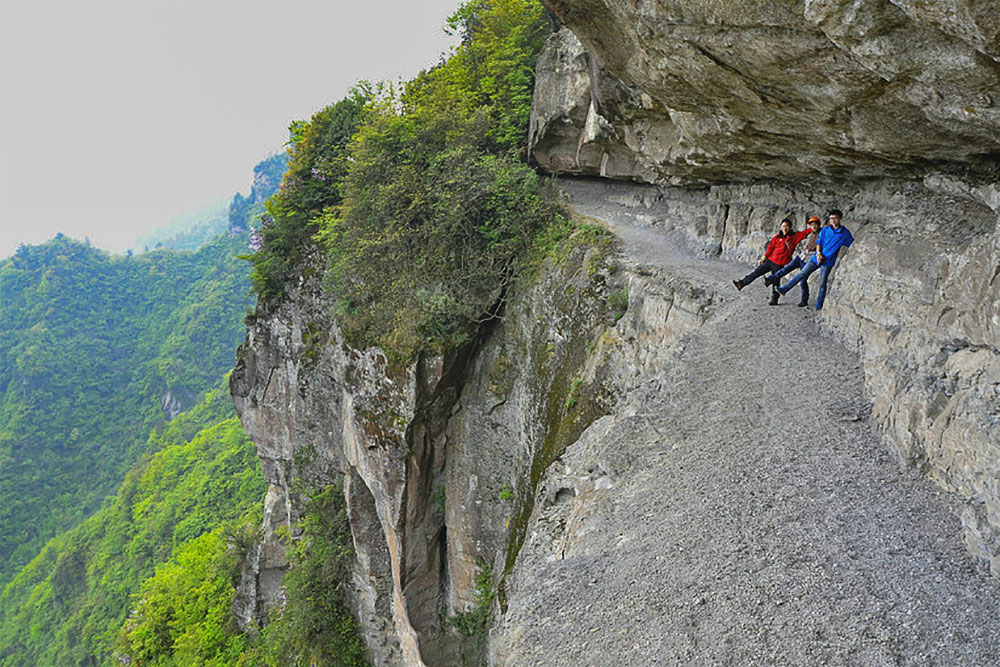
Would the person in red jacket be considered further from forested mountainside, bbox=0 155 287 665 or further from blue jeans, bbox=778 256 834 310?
forested mountainside, bbox=0 155 287 665

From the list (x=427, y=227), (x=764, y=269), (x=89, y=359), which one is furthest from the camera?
(x=89, y=359)

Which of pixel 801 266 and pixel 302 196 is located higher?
pixel 302 196

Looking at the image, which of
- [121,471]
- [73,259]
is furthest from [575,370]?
[73,259]

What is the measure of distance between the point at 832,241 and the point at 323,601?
1618cm

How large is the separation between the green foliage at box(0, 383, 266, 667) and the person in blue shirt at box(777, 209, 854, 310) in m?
31.1

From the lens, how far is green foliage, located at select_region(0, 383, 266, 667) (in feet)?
109

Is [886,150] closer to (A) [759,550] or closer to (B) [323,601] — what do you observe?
(A) [759,550]

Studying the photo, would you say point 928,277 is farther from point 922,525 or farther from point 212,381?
point 212,381

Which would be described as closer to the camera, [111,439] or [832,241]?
[832,241]

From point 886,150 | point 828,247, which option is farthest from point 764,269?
point 886,150

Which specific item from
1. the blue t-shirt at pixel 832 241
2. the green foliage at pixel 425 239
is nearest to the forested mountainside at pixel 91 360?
the green foliage at pixel 425 239

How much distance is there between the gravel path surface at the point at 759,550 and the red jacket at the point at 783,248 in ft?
5.88

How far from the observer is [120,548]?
3806 centimetres

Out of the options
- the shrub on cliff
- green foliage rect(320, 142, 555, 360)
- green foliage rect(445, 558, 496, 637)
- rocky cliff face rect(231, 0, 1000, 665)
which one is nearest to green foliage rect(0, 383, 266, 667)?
rocky cliff face rect(231, 0, 1000, 665)
